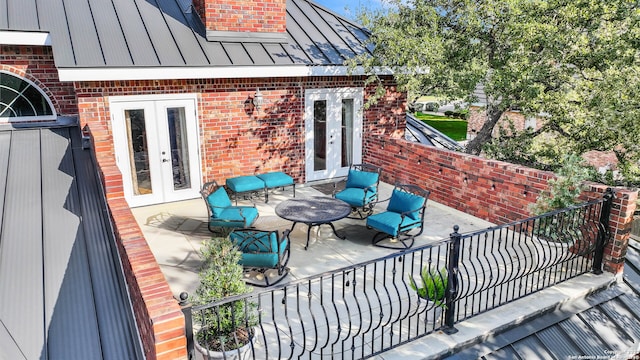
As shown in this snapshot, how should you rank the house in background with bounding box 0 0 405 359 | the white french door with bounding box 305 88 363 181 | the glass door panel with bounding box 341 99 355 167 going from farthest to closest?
the glass door panel with bounding box 341 99 355 167 < the white french door with bounding box 305 88 363 181 < the house in background with bounding box 0 0 405 359

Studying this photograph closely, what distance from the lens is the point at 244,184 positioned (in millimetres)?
8945

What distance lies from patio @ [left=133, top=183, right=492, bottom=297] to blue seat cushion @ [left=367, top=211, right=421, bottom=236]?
330 millimetres

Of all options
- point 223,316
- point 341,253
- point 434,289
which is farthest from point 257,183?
point 223,316

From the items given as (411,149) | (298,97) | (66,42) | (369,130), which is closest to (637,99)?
(411,149)

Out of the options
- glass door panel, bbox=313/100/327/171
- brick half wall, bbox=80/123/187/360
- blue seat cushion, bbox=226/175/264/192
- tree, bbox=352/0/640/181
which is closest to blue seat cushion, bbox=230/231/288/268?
brick half wall, bbox=80/123/187/360

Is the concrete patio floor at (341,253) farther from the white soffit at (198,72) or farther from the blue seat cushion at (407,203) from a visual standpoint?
the white soffit at (198,72)

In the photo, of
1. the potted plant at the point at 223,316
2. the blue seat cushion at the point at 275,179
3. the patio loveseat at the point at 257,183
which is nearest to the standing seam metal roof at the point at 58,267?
the potted plant at the point at 223,316

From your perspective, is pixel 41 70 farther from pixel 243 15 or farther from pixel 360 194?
pixel 360 194

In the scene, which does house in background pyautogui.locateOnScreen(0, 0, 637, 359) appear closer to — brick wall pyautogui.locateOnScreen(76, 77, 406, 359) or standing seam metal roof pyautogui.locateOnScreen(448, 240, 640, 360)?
brick wall pyautogui.locateOnScreen(76, 77, 406, 359)

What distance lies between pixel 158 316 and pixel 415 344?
2.82 meters

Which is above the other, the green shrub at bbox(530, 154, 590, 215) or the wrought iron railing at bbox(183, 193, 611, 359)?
the green shrub at bbox(530, 154, 590, 215)

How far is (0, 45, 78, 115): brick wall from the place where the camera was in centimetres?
→ 809

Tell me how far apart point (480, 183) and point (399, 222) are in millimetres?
2274

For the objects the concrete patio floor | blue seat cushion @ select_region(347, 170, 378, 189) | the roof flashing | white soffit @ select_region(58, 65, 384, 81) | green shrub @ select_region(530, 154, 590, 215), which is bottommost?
the concrete patio floor
